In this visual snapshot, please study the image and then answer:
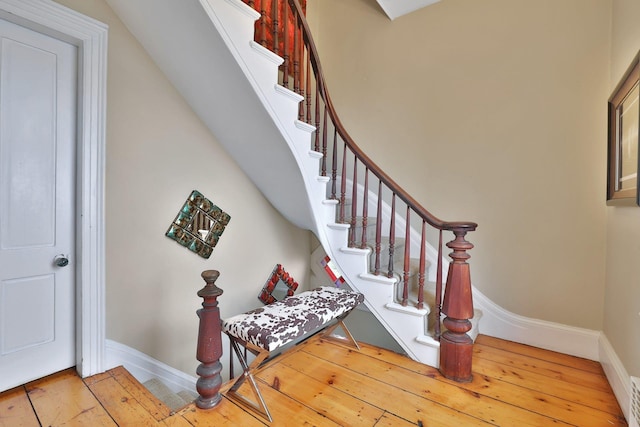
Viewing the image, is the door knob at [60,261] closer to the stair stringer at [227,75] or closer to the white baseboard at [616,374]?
the stair stringer at [227,75]

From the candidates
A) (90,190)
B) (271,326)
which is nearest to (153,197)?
(90,190)

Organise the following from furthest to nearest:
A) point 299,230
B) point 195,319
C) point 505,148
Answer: point 299,230, point 505,148, point 195,319

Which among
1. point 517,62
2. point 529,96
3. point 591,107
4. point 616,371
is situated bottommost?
point 616,371

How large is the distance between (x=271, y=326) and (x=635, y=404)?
1597 millimetres

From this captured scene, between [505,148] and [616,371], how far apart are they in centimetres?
157

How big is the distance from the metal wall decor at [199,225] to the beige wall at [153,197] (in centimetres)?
4

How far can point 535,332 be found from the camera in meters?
2.20

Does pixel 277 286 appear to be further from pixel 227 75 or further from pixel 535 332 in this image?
pixel 535 332

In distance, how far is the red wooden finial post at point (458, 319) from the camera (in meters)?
1.74

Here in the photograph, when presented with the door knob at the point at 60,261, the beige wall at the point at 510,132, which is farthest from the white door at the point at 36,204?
the beige wall at the point at 510,132

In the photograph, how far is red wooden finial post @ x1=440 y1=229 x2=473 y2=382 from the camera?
1.74 m

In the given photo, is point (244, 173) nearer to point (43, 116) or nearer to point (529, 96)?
point (43, 116)

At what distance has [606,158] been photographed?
194cm

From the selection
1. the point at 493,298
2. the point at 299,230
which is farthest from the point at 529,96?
the point at 299,230
